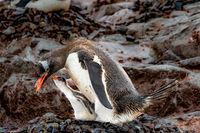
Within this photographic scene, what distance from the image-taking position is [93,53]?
6.51 meters

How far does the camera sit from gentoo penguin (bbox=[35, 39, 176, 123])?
20.5 ft

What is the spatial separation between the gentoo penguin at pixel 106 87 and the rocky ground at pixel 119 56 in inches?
A: 7.2

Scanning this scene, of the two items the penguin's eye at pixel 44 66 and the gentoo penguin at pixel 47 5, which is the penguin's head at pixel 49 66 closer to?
the penguin's eye at pixel 44 66

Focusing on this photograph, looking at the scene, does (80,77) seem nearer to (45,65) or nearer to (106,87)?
(106,87)

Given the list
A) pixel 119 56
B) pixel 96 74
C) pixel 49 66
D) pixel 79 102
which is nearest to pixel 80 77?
pixel 96 74

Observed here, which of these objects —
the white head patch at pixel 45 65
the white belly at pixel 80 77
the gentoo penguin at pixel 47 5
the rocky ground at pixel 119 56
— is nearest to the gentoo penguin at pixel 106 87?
the white belly at pixel 80 77

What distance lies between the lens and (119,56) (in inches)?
368

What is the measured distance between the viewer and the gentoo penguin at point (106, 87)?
6.23 metres

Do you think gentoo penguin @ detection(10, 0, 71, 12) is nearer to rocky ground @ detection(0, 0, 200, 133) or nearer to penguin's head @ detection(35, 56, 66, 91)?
rocky ground @ detection(0, 0, 200, 133)

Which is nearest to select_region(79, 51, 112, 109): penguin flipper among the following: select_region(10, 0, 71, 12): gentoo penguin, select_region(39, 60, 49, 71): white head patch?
select_region(39, 60, 49, 71): white head patch

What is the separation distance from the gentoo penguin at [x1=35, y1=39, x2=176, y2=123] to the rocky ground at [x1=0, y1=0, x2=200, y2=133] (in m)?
0.18

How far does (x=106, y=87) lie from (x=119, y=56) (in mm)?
3122

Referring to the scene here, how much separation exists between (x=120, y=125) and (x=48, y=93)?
2254 mm

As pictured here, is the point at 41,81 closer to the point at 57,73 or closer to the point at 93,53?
the point at 57,73
